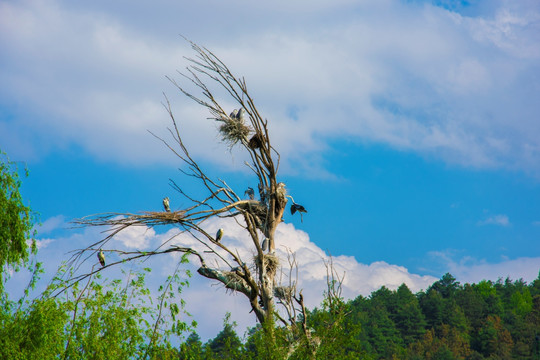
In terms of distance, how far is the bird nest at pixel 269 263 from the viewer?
9677 mm

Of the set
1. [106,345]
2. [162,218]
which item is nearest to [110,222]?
[162,218]

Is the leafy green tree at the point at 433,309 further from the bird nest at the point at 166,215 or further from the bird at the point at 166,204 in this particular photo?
the bird nest at the point at 166,215

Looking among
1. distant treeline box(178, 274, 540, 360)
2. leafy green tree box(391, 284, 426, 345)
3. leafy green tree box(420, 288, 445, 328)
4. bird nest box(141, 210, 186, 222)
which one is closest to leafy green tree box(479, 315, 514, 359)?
distant treeline box(178, 274, 540, 360)

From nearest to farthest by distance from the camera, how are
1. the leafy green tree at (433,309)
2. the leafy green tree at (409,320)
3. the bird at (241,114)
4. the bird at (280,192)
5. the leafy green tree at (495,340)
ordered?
the bird at (280,192) → the bird at (241,114) → the leafy green tree at (495,340) → the leafy green tree at (409,320) → the leafy green tree at (433,309)

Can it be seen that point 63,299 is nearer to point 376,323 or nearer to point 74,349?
point 74,349

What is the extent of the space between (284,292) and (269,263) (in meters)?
0.46

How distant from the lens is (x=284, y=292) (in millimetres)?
9602

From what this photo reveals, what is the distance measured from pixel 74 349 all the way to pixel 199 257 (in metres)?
2.46

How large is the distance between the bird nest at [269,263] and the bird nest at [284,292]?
0.24 metres

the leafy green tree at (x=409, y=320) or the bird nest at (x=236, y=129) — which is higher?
the leafy green tree at (x=409, y=320)

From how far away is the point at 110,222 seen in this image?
31.0 feet

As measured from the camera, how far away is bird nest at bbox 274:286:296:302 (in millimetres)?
9539

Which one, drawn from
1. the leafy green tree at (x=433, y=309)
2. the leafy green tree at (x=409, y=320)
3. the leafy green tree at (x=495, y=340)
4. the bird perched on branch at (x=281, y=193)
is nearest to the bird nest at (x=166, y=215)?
the bird perched on branch at (x=281, y=193)

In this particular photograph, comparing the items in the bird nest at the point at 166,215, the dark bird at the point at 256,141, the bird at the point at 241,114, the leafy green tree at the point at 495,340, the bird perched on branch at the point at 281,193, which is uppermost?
the leafy green tree at the point at 495,340
